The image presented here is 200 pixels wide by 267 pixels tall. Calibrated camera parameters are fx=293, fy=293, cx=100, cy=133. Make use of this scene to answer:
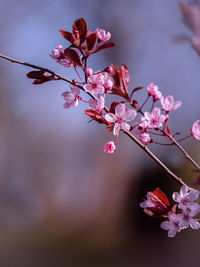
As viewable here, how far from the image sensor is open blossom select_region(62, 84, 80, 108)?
22.8 inches

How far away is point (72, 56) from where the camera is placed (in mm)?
538

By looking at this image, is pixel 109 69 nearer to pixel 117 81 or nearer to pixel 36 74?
pixel 117 81

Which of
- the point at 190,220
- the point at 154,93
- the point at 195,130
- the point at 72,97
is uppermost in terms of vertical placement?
the point at 72,97

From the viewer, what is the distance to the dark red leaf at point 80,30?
1.75 ft

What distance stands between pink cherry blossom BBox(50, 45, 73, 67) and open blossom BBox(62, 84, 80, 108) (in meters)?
0.05

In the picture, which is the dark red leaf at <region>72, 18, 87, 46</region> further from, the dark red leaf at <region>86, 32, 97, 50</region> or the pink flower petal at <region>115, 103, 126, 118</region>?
the pink flower petal at <region>115, 103, 126, 118</region>

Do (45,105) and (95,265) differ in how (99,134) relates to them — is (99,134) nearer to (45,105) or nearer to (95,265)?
(45,105)

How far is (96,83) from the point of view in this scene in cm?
55

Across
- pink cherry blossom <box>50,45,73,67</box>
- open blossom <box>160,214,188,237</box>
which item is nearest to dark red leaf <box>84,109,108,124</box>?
pink cherry blossom <box>50,45,73,67</box>

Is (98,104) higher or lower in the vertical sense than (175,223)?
higher

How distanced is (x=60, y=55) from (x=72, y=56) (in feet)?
0.12

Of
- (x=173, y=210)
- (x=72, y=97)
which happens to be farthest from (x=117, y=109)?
(x=173, y=210)

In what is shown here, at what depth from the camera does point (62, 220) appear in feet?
32.3

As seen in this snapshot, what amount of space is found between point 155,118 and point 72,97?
0.17m
